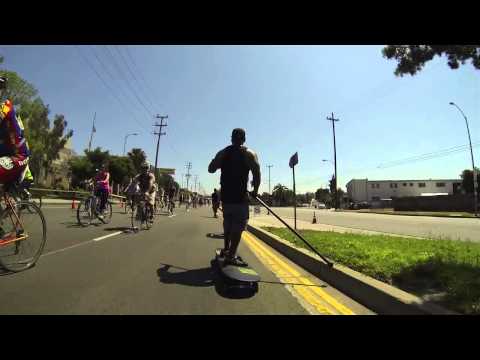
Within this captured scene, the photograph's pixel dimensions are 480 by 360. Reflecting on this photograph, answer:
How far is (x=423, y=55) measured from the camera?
25.0ft

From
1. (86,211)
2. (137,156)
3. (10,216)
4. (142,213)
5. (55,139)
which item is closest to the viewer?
(10,216)

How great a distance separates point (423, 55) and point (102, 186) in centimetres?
988

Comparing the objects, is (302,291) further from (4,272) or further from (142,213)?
(142,213)

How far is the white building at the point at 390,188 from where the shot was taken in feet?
382

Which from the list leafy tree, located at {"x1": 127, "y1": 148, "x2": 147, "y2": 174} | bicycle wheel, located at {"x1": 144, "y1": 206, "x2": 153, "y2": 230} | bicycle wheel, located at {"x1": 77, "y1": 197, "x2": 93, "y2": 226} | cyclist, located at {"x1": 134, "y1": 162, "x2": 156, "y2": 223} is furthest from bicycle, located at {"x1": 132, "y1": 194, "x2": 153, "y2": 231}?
leafy tree, located at {"x1": 127, "y1": 148, "x2": 147, "y2": 174}

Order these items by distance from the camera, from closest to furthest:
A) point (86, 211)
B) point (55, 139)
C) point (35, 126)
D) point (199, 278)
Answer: point (199, 278) < point (86, 211) < point (35, 126) < point (55, 139)

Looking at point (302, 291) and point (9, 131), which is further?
point (302, 291)

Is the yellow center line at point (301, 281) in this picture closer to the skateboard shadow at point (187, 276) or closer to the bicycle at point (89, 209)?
the skateboard shadow at point (187, 276)

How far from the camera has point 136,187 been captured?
477 inches

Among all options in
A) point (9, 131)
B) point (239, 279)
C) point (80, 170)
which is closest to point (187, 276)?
point (239, 279)

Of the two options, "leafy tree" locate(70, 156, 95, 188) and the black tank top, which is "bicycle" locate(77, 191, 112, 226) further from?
"leafy tree" locate(70, 156, 95, 188)

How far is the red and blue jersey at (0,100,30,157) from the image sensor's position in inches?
189
